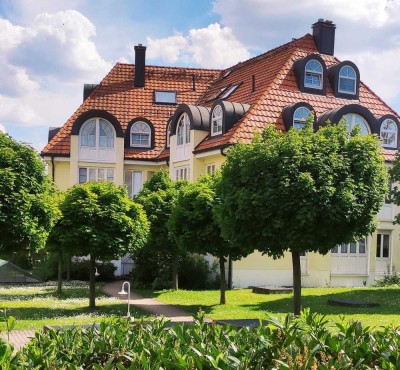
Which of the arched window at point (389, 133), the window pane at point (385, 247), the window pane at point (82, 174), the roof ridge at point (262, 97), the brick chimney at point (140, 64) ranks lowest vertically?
the window pane at point (385, 247)

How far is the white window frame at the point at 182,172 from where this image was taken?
30.0 metres

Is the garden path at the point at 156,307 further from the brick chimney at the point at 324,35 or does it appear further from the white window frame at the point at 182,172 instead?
the brick chimney at the point at 324,35

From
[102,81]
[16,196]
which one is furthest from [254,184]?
[102,81]

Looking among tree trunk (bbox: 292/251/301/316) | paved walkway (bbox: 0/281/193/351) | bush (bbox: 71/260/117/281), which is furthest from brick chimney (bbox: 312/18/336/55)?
tree trunk (bbox: 292/251/301/316)

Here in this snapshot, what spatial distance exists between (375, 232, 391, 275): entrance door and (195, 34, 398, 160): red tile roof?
374cm

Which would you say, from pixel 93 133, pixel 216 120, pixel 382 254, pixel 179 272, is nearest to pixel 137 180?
pixel 93 133

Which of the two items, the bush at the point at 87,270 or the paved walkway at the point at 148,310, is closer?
the paved walkway at the point at 148,310

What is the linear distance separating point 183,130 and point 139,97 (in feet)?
20.5

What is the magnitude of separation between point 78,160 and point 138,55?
806cm

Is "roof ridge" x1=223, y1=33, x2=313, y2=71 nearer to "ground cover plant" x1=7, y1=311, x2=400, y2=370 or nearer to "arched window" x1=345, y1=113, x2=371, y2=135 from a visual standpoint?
"arched window" x1=345, y1=113, x2=371, y2=135

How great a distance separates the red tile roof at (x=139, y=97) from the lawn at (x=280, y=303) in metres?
10.7

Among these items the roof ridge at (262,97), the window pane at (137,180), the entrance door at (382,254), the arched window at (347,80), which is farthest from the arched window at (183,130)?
the entrance door at (382,254)

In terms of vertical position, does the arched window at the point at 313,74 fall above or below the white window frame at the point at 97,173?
above

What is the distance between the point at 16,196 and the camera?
53.7 feet
